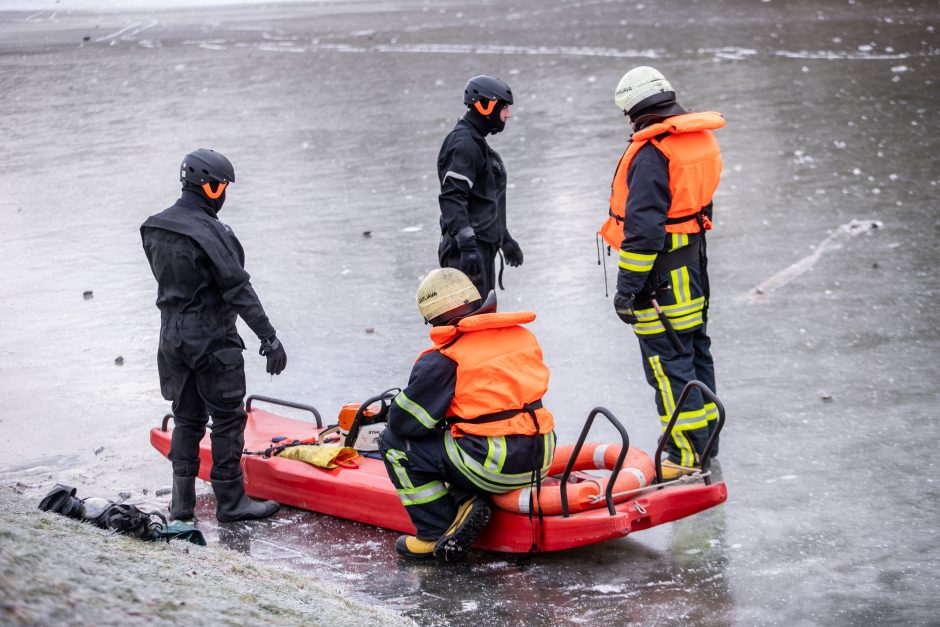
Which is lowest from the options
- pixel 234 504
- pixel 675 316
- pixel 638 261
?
pixel 234 504

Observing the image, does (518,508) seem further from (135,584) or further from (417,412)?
(135,584)

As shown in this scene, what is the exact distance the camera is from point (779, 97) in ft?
45.8

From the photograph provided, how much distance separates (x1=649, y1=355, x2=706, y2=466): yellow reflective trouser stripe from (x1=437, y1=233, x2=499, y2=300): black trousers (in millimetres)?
1512

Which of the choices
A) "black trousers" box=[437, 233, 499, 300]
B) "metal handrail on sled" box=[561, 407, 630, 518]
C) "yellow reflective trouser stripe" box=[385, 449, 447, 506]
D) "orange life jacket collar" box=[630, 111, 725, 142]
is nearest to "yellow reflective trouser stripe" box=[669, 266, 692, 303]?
"orange life jacket collar" box=[630, 111, 725, 142]

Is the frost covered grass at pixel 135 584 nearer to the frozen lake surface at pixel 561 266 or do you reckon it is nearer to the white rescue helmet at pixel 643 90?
the frozen lake surface at pixel 561 266

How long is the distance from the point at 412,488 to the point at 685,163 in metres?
2.15

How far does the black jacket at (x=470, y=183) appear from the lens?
703 cm

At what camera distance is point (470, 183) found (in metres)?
7.04

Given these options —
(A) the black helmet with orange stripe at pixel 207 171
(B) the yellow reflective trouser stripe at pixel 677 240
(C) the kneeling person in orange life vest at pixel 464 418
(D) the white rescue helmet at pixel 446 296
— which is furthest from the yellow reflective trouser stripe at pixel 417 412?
(B) the yellow reflective trouser stripe at pixel 677 240

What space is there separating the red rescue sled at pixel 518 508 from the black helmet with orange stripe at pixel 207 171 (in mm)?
1274

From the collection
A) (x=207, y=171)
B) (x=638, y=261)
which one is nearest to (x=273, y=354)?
(x=207, y=171)

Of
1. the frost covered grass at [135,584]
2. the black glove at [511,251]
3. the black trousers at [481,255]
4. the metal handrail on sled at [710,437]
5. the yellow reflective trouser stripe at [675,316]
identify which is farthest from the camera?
the black glove at [511,251]

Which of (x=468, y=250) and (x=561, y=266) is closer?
(x=468, y=250)

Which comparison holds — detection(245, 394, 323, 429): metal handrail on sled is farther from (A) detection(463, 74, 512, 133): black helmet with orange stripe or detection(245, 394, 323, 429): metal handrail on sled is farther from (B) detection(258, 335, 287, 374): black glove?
(A) detection(463, 74, 512, 133): black helmet with orange stripe
